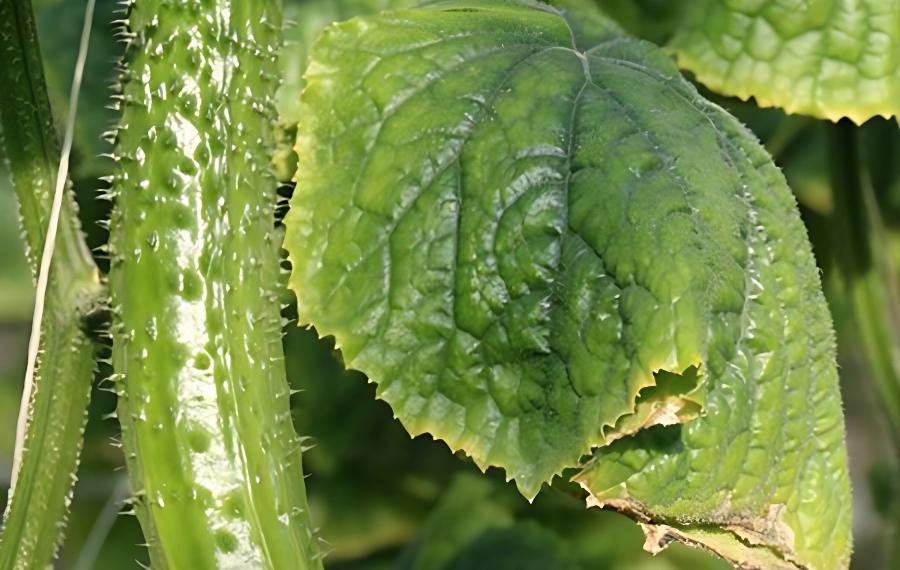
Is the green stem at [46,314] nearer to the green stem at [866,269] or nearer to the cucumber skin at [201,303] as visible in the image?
the cucumber skin at [201,303]

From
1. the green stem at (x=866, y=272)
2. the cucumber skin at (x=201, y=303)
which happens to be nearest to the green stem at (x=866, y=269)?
the green stem at (x=866, y=272)

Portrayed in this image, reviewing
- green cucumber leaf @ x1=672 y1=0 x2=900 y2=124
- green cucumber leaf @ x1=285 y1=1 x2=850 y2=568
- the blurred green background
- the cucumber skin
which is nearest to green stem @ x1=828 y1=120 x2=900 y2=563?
the blurred green background

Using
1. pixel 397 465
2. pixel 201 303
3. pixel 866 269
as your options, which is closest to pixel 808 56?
pixel 866 269

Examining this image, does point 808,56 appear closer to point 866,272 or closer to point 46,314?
point 866,272

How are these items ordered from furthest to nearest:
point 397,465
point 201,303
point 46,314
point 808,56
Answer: point 397,465 → point 808,56 → point 46,314 → point 201,303

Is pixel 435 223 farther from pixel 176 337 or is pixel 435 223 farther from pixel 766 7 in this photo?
pixel 766 7

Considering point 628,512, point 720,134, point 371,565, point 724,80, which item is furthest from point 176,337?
point 371,565
